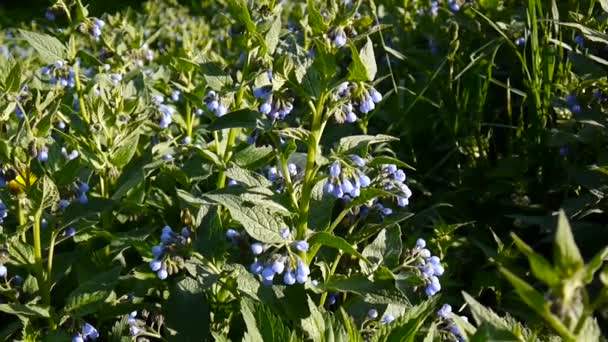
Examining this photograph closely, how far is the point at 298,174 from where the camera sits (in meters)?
2.10

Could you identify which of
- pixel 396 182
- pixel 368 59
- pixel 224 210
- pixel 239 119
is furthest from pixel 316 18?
pixel 224 210

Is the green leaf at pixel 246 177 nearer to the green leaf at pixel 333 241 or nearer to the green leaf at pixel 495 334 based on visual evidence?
the green leaf at pixel 333 241

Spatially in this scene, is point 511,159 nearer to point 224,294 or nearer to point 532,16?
point 532,16

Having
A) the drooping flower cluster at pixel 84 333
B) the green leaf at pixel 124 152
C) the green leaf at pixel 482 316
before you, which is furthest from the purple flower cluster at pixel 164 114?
the green leaf at pixel 482 316

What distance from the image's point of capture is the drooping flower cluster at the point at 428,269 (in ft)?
6.59

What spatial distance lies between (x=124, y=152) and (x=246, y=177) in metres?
0.73

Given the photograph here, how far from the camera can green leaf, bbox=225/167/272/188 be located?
201 cm

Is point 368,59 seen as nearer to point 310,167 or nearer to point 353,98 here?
point 353,98

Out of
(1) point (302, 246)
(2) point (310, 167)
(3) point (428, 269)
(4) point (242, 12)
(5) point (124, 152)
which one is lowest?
(5) point (124, 152)

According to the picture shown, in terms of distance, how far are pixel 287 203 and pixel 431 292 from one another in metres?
0.43

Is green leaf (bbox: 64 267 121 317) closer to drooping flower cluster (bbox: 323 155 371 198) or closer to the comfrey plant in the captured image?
the comfrey plant

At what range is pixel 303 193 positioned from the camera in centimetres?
203

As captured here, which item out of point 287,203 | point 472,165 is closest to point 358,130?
point 472,165

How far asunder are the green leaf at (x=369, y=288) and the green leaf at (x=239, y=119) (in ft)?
1.54
